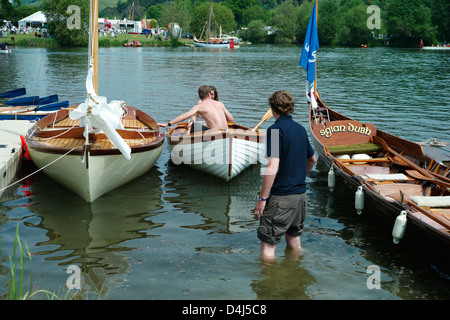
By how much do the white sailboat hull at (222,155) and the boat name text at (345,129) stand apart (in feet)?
5.69

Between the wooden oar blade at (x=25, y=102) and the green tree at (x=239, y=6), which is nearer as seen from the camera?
the wooden oar blade at (x=25, y=102)

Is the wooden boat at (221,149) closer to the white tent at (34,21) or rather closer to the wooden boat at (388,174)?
the wooden boat at (388,174)

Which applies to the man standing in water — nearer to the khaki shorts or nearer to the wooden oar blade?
the khaki shorts

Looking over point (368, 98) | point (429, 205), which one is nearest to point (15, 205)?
point (429, 205)

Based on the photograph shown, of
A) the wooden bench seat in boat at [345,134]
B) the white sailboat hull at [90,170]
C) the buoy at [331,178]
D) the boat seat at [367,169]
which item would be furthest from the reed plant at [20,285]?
the wooden bench seat in boat at [345,134]

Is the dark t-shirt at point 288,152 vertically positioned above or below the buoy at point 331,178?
above

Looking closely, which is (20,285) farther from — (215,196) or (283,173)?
(215,196)

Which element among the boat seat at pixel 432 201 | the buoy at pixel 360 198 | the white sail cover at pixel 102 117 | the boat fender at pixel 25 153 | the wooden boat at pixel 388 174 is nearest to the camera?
the wooden boat at pixel 388 174

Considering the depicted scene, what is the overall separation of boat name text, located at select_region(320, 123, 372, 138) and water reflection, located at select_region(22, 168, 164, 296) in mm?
4340

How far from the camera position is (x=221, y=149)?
1079 centimetres

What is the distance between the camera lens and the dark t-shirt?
6082 millimetres

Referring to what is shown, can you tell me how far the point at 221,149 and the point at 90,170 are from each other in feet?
9.69

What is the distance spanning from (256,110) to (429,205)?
15.4 m

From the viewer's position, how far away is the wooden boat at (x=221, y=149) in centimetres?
1076
